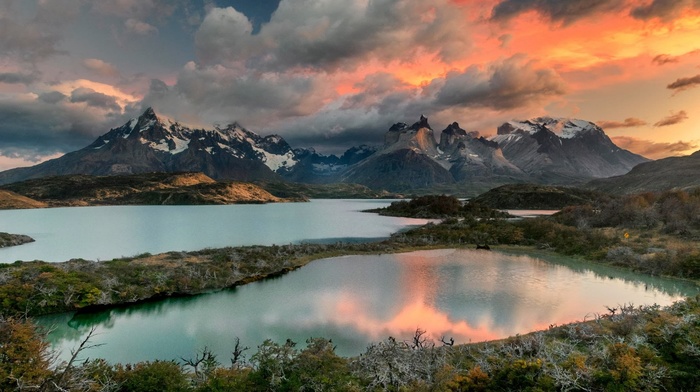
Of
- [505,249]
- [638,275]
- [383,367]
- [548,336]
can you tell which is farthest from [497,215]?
[383,367]

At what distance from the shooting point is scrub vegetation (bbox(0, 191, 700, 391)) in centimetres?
1638

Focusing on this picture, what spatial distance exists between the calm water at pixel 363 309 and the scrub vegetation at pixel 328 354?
280 centimetres

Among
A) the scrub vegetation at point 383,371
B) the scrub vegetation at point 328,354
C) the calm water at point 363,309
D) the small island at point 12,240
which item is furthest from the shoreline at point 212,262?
the small island at point 12,240

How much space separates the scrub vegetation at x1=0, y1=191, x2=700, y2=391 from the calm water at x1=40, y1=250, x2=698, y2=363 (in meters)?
2.80

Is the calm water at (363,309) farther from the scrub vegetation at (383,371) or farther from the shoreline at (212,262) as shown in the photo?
the scrub vegetation at (383,371)

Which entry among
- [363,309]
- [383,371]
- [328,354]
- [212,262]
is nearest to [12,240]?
[212,262]

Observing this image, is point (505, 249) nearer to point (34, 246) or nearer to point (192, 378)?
point (192, 378)

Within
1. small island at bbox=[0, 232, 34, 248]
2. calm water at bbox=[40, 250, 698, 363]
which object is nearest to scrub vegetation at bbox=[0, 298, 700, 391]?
calm water at bbox=[40, 250, 698, 363]

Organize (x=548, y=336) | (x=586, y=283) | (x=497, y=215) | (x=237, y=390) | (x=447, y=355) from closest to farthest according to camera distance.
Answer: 1. (x=237, y=390)
2. (x=447, y=355)
3. (x=548, y=336)
4. (x=586, y=283)
5. (x=497, y=215)

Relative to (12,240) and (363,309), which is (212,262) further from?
(12,240)

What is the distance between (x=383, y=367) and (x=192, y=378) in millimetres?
10125

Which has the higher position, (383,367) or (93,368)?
(93,368)

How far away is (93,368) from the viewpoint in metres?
16.8

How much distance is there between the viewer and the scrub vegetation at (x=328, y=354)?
1638cm
